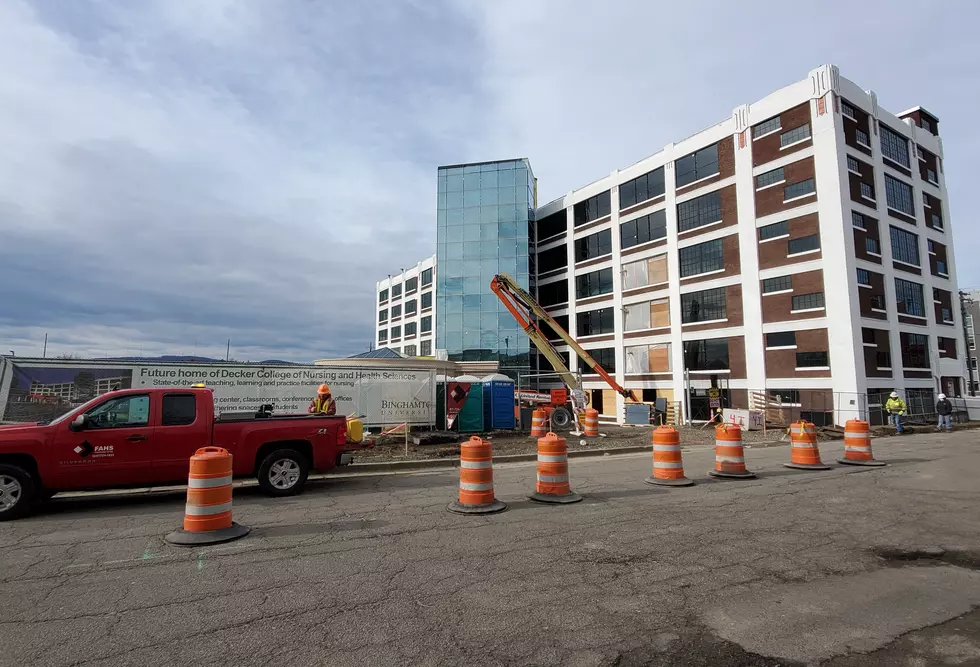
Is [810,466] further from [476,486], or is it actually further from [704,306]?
[704,306]

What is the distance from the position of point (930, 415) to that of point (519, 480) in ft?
107

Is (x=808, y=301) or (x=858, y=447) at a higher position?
(x=808, y=301)

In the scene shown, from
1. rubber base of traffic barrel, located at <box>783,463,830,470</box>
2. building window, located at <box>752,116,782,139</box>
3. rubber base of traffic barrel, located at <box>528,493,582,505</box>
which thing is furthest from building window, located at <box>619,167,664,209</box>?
rubber base of traffic barrel, located at <box>528,493,582,505</box>

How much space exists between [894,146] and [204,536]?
4436 cm

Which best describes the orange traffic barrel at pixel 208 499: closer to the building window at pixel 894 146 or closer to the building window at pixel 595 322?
the building window at pixel 595 322

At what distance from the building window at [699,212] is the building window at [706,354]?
8.19 m

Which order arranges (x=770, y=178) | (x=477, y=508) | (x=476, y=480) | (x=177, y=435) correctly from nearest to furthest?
(x=477, y=508)
(x=476, y=480)
(x=177, y=435)
(x=770, y=178)

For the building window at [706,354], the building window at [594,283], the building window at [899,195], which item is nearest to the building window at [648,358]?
the building window at [706,354]

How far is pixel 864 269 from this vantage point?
31188 millimetres

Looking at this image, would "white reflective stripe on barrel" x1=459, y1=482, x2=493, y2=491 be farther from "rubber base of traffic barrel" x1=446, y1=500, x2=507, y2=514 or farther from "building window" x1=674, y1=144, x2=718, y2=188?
"building window" x1=674, y1=144, x2=718, y2=188

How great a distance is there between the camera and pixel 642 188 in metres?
43.0

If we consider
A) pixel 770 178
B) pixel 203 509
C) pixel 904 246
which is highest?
pixel 770 178

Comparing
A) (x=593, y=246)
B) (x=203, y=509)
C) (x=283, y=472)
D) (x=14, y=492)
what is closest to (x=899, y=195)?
(x=593, y=246)

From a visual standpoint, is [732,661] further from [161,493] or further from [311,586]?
[161,493]
